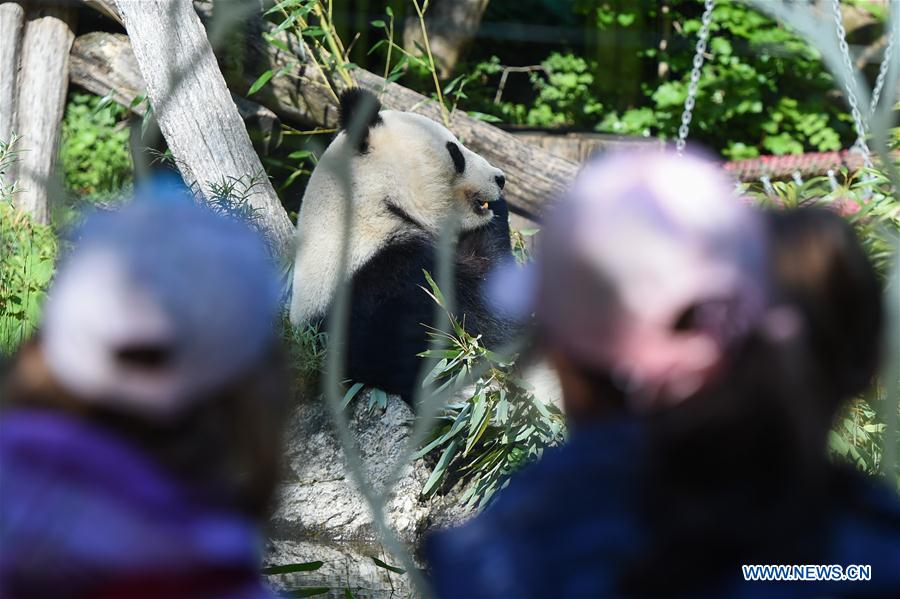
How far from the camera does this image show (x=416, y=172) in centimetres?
277

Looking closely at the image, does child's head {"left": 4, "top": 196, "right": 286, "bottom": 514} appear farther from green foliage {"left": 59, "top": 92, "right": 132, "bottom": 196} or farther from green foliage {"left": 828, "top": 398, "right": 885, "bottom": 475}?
green foliage {"left": 59, "top": 92, "right": 132, "bottom": 196}

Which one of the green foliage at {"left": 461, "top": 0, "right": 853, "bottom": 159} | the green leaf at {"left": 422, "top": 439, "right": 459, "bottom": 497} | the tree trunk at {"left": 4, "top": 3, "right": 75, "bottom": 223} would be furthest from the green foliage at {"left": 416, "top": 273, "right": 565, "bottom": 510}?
the green foliage at {"left": 461, "top": 0, "right": 853, "bottom": 159}

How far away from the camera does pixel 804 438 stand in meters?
0.60

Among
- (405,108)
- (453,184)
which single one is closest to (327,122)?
(405,108)

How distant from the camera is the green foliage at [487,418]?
2.17 meters

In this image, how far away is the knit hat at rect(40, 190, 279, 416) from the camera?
0.57 metres

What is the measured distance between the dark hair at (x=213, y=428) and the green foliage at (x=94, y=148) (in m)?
3.63

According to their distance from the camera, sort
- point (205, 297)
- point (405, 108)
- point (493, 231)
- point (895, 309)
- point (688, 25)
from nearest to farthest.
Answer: point (205, 297), point (895, 309), point (493, 231), point (405, 108), point (688, 25)

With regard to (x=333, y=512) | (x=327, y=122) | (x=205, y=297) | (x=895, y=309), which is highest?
(x=205, y=297)

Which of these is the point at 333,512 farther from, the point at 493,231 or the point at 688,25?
the point at 688,25

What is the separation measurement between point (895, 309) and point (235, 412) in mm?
543

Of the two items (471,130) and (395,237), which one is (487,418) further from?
(471,130)

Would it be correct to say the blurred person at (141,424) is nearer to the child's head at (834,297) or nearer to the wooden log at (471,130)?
the child's head at (834,297)

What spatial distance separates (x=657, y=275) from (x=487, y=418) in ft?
5.24
